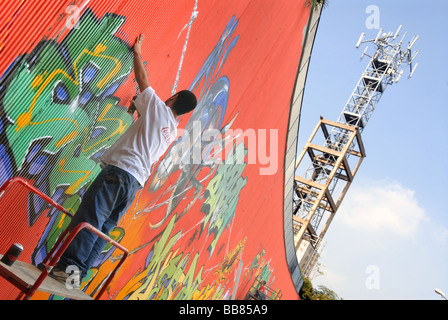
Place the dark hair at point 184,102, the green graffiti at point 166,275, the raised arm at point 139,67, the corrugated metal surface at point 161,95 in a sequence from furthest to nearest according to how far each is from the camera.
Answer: the green graffiti at point 166,275 < the dark hair at point 184,102 < the raised arm at point 139,67 < the corrugated metal surface at point 161,95

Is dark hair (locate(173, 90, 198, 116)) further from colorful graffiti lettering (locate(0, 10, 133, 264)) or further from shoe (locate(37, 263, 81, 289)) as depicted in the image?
shoe (locate(37, 263, 81, 289))

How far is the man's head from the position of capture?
4742 mm

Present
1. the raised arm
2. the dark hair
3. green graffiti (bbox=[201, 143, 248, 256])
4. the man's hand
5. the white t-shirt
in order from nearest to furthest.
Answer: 1. the white t-shirt
2. the raised arm
3. the dark hair
4. the man's hand
5. green graffiti (bbox=[201, 143, 248, 256])

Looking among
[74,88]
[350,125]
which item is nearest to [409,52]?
[350,125]

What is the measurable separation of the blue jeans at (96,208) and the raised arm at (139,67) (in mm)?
885

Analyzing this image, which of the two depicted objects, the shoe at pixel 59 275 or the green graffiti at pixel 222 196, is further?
the green graffiti at pixel 222 196

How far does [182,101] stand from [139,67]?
55 cm

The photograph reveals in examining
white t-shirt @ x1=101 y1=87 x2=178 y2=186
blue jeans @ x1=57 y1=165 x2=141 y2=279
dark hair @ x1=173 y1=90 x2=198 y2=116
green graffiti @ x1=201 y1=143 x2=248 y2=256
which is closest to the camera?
blue jeans @ x1=57 y1=165 x2=141 y2=279

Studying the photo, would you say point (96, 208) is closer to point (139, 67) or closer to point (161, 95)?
point (139, 67)

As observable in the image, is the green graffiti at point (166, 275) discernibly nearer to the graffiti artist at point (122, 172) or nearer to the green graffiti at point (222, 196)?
the green graffiti at point (222, 196)

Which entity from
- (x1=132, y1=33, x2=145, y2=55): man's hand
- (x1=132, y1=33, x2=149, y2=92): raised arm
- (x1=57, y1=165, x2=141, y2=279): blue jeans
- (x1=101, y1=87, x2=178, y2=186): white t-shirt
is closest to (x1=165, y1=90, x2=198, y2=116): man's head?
(x1=101, y1=87, x2=178, y2=186): white t-shirt

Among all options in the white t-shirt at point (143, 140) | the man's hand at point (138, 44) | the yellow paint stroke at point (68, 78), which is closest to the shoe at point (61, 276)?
the white t-shirt at point (143, 140)

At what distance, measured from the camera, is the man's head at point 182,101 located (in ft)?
15.6

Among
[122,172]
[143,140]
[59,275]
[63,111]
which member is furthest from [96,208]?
[63,111]
